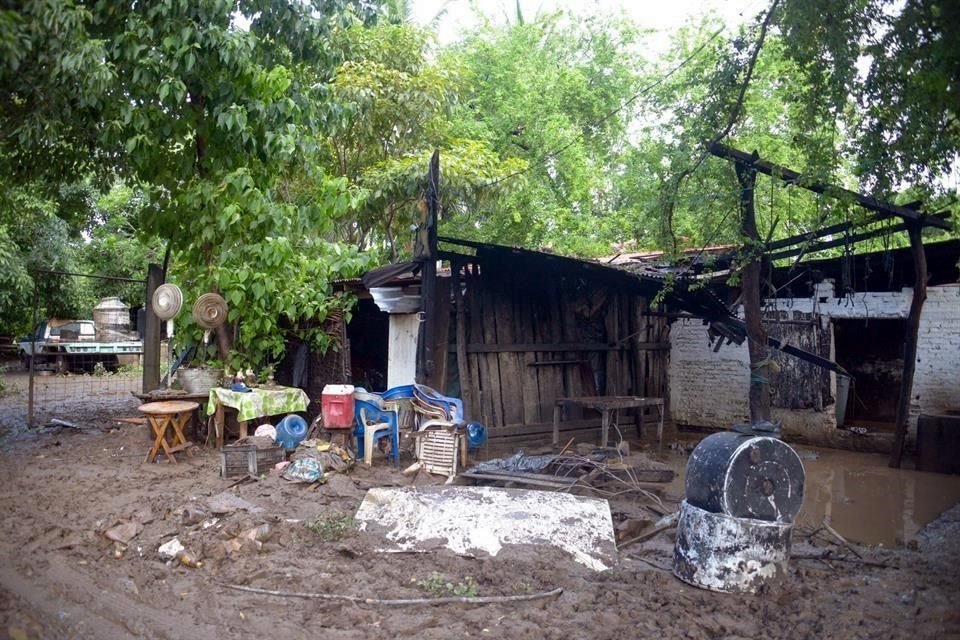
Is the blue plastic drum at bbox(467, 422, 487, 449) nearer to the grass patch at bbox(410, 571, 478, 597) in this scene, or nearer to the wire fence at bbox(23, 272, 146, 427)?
the grass patch at bbox(410, 571, 478, 597)

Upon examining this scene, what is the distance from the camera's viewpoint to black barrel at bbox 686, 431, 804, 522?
4918 millimetres

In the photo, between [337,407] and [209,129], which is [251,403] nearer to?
[337,407]

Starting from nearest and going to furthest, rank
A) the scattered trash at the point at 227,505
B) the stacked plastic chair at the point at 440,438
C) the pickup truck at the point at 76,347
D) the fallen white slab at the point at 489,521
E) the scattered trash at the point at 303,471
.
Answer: the fallen white slab at the point at 489,521, the scattered trash at the point at 227,505, the scattered trash at the point at 303,471, the stacked plastic chair at the point at 440,438, the pickup truck at the point at 76,347

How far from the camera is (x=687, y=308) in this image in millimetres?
10422

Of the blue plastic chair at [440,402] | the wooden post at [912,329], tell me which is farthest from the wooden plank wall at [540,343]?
the wooden post at [912,329]

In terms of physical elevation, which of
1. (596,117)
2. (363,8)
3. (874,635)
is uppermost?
(596,117)

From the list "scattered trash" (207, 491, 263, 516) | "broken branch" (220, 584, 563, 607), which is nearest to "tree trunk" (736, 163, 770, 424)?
"broken branch" (220, 584, 563, 607)

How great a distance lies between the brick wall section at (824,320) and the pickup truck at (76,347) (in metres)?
15.0

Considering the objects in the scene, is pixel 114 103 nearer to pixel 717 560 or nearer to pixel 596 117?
pixel 717 560

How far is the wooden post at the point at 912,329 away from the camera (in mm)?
8430

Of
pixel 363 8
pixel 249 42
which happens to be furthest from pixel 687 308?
pixel 249 42

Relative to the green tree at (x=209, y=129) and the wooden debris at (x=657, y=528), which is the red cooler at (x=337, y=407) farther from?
the wooden debris at (x=657, y=528)

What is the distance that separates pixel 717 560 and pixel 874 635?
3.23ft

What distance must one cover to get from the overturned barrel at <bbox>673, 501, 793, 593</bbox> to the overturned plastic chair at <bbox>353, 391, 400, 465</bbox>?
4.44 metres
